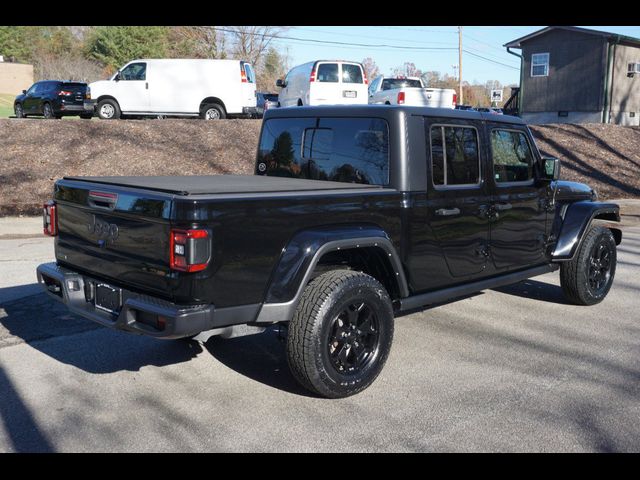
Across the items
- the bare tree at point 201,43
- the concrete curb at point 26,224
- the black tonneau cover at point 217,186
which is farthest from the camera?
the bare tree at point 201,43

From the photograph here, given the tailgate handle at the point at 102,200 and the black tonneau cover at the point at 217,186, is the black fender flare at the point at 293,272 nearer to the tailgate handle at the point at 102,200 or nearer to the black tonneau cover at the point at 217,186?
the black tonneau cover at the point at 217,186

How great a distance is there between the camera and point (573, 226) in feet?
20.0

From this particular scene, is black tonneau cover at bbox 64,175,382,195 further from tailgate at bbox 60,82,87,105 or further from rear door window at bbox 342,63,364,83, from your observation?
tailgate at bbox 60,82,87,105

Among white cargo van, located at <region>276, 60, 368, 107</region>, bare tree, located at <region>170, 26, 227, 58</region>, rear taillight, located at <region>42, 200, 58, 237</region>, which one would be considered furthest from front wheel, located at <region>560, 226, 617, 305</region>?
bare tree, located at <region>170, 26, 227, 58</region>

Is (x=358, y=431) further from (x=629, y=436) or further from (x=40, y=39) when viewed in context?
(x=40, y=39)

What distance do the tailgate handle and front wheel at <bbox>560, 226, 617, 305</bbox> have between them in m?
4.35

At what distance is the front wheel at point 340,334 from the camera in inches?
155

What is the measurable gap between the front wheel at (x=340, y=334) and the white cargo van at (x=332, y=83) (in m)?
15.5

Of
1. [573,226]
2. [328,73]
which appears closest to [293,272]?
[573,226]

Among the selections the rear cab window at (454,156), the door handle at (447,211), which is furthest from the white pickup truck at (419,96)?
the door handle at (447,211)

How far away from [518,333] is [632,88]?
30379 millimetres

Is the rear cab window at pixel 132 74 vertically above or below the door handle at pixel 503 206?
above

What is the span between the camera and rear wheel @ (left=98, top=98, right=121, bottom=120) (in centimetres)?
1914

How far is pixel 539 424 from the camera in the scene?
3.84 m
